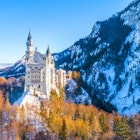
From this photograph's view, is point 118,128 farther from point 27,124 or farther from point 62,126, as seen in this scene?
point 27,124

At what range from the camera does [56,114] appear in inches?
7101

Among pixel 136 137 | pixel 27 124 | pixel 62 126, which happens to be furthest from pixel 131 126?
pixel 27 124

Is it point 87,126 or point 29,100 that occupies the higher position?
point 29,100

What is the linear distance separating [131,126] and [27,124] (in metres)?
46.3

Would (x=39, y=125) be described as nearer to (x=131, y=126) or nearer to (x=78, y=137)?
(x=78, y=137)

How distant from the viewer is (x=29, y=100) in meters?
190

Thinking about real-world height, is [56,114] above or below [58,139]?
above

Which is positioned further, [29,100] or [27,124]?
[29,100]

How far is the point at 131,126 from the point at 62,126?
33589 mm

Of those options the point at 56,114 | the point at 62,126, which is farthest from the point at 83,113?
the point at 62,126

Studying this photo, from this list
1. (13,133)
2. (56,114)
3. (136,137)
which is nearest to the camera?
(13,133)

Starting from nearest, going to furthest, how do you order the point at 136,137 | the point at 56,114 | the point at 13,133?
the point at 13,133
the point at 136,137
the point at 56,114

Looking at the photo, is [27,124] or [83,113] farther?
[83,113]

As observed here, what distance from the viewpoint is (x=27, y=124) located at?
165125 millimetres
